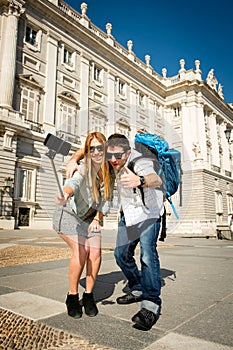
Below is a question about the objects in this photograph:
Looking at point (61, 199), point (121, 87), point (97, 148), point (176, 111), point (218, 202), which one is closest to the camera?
point (61, 199)

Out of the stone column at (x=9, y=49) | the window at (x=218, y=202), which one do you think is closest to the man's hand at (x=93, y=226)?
the stone column at (x=9, y=49)

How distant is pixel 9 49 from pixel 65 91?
5.58m

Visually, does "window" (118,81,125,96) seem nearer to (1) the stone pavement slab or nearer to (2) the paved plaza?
(2) the paved plaza

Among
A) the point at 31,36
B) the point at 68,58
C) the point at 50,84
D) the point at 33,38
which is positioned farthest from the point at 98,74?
the point at 31,36

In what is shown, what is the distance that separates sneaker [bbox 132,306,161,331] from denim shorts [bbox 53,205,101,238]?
29.5 inches

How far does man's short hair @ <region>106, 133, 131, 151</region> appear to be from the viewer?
1.73 metres

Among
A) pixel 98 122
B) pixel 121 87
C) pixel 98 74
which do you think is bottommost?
pixel 98 122

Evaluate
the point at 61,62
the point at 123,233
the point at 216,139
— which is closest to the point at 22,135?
the point at 61,62

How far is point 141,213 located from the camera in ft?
6.82

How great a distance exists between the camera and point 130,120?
1.96m

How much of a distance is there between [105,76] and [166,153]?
28079mm

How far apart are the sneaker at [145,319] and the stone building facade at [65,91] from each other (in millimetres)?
4887

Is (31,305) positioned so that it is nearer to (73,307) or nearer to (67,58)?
(73,307)

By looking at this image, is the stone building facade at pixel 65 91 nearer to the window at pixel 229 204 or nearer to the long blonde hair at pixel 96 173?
the window at pixel 229 204
